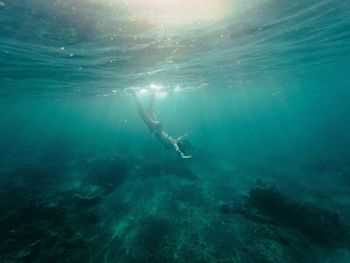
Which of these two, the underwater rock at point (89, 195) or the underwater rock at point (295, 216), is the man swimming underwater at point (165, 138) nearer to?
the underwater rock at point (295, 216)

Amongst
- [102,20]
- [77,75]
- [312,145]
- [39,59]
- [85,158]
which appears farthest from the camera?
[312,145]

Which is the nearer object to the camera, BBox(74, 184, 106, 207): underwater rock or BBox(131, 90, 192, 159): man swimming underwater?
BBox(131, 90, 192, 159): man swimming underwater

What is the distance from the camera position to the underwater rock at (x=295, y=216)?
41.0 feet

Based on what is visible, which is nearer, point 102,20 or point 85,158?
point 102,20

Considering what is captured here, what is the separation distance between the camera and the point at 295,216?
14.2m

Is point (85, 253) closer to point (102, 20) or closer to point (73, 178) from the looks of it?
point (102, 20)

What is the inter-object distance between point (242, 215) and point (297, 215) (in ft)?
10.5

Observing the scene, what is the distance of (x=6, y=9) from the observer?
27.8 ft

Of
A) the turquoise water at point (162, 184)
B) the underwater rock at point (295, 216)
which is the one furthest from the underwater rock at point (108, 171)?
the underwater rock at point (295, 216)

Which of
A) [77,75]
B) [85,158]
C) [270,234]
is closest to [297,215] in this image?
[270,234]

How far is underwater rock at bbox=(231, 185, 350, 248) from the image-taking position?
492 inches

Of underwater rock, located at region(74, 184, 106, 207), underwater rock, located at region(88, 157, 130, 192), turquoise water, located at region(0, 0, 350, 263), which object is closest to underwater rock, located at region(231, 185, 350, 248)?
turquoise water, located at region(0, 0, 350, 263)

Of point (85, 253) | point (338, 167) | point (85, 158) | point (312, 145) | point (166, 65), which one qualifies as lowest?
point (312, 145)

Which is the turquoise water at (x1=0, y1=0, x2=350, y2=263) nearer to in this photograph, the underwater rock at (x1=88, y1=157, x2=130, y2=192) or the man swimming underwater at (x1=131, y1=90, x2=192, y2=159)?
the underwater rock at (x1=88, y1=157, x2=130, y2=192)
